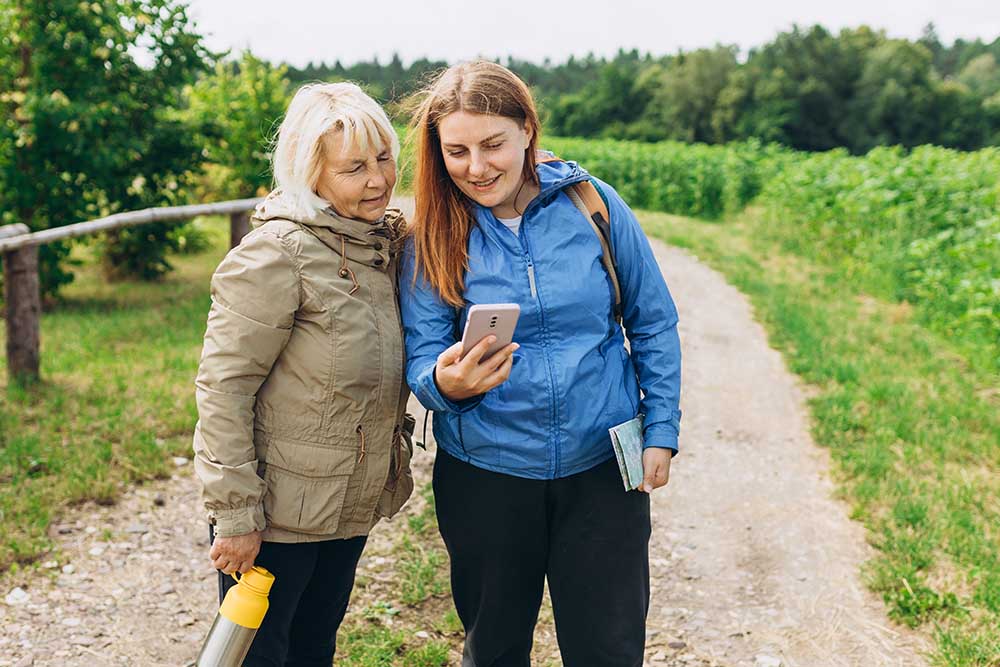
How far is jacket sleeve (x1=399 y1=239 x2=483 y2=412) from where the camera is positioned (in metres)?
2.00

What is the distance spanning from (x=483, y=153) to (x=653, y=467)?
0.85 meters

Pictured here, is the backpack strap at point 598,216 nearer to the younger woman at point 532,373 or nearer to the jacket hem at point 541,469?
the younger woman at point 532,373

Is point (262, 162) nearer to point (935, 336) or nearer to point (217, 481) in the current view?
point (935, 336)

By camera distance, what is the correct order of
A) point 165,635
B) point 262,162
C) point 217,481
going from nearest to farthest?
point 217,481, point 165,635, point 262,162

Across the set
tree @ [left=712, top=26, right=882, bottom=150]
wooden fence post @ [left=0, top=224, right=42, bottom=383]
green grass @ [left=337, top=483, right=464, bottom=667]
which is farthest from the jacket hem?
tree @ [left=712, top=26, right=882, bottom=150]

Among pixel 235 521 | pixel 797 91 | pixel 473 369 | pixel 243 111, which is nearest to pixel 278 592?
pixel 235 521

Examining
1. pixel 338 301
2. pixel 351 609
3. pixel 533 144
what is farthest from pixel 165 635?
pixel 533 144

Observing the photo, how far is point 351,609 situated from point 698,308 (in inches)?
225

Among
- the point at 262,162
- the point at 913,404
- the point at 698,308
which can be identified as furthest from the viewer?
the point at 262,162

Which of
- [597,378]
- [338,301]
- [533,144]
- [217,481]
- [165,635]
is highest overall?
[533,144]

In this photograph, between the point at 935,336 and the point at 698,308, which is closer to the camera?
the point at 935,336

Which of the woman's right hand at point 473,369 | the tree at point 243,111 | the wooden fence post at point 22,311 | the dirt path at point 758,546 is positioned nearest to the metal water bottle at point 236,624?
the woman's right hand at point 473,369

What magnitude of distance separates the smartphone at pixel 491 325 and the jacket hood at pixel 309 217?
411 millimetres

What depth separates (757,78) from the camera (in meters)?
49.4
